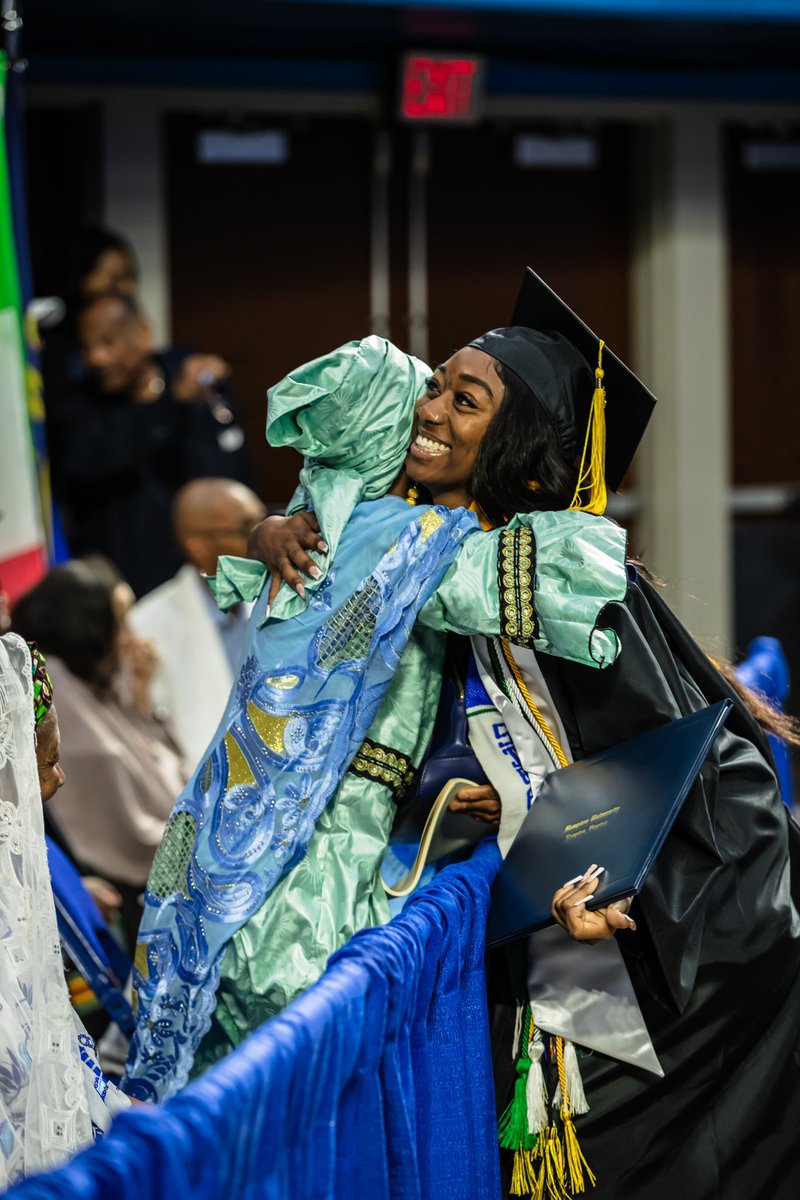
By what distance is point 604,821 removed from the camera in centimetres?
198

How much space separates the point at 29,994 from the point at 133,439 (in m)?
3.33

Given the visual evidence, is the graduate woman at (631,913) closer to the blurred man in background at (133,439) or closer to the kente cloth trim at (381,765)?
the kente cloth trim at (381,765)

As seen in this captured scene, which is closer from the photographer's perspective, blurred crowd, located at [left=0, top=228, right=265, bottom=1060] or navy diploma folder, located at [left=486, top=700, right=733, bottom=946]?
navy diploma folder, located at [left=486, top=700, right=733, bottom=946]

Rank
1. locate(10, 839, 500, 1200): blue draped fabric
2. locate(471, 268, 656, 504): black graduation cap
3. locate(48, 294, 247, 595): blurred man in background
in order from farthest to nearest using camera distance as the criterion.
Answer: locate(48, 294, 247, 595): blurred man in background → locate(471, 268, 656, 504): black graduation cap → locate(10, 839, 500, 1200): blue draped fabric

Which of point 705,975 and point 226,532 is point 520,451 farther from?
point 226,532

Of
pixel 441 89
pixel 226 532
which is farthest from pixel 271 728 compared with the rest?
pixel 441 89

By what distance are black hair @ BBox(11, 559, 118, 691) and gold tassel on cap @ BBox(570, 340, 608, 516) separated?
1.86 metres

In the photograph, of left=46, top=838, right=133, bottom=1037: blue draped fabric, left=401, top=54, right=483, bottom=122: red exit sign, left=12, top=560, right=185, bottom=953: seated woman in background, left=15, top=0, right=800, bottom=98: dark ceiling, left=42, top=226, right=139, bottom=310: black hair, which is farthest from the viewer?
left=401, top=54, right=483, bottom=122: red exit sign

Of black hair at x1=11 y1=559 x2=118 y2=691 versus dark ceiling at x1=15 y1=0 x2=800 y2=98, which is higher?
dark ceiling at x1=15 y1=0 x2=800 y2=98

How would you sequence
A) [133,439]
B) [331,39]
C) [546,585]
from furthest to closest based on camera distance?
[331,39]
[133,439]
[546,585]

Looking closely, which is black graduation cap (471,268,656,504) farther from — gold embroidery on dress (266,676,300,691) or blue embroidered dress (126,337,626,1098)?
gold embroidery on dress (266,676,300,691)

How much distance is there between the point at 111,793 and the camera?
365 cm

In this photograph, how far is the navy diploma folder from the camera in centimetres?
188

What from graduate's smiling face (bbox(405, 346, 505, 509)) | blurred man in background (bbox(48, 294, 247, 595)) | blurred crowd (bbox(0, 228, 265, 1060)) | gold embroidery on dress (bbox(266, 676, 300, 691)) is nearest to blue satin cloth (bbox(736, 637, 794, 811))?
graduate's smiling face (bbox(405, 346, 505, 509))
